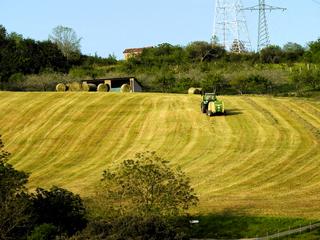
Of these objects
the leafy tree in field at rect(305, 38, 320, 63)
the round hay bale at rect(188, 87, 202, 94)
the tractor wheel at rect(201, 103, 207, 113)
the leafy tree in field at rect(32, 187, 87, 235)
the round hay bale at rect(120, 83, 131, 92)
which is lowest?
the leafy tree in field at rect(32, 187, 87, 235)

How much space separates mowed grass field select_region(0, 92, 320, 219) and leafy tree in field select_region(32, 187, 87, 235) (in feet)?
28.1

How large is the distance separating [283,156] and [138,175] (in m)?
20.5

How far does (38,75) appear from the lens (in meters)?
108

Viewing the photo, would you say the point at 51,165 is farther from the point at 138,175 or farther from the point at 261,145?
the point at 138,175

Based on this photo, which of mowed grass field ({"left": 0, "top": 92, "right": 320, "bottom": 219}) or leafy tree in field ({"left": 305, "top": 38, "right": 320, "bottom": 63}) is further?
leafy tree in field ({"left": 305, "top": 38, "right": 320, "bottom": 63})

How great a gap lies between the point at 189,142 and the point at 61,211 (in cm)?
2528

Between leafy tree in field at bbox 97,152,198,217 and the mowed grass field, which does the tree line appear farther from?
leafy tree in field at bbox 97,152,198,217

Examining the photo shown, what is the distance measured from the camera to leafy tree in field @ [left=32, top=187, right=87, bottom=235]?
3127 cm

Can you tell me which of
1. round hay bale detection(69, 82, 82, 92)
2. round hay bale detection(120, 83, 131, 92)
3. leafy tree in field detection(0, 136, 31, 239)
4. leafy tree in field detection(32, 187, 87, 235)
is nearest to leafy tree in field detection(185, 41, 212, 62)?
round hay bale detection(120, 83, 131, 92)

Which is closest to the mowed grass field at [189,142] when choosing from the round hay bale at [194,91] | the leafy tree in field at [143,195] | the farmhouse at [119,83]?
the leafy tree in field at [143,195]

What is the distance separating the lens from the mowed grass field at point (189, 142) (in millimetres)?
42562

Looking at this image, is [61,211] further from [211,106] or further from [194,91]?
[194,91]

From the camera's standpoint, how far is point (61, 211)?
105ft

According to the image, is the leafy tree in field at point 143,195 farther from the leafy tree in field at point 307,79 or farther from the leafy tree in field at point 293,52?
the leafy tree in field at point 293,52
